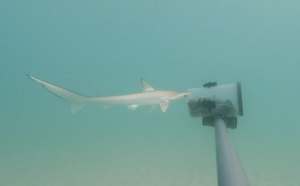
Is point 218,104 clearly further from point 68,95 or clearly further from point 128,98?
point 68,95

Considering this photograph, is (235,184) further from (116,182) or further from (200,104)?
(116,182)

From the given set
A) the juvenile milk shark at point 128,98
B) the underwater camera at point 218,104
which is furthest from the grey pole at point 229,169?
the juvenile milk shark at point 128,98

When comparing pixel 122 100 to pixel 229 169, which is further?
pixel 122 100

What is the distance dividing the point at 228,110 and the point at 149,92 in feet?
6.45

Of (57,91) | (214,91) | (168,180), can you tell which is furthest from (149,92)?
(168,180)

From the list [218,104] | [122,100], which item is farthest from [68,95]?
[218,104]

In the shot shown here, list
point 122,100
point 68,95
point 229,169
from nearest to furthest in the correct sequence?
point 229,169 → point 68,95 → point 122,100

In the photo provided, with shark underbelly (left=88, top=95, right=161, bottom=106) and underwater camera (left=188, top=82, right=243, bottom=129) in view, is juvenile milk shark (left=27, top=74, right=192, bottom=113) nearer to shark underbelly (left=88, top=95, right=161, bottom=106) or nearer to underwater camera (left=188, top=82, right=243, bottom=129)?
shark underbelly (left=88, top=95, right=161, bottom=106)

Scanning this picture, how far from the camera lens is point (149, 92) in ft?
13.7

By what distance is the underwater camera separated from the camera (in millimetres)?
3844

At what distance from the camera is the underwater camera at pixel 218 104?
3.84 m

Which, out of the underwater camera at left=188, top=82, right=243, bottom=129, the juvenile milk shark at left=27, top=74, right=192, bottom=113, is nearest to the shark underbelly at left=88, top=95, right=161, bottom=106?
the juvenile milk shark at left=27, top=74, right=192, bottom=113

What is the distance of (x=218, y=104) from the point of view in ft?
13.1

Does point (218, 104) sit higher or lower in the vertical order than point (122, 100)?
lower
